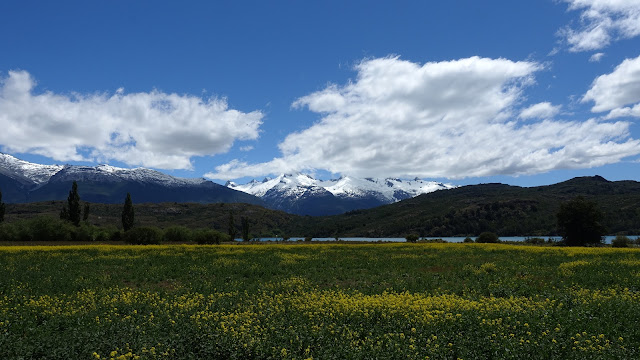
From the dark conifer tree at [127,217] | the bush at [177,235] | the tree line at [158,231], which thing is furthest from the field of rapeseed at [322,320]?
the dark conifer tree at [127,217]

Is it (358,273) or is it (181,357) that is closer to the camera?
(181,357)

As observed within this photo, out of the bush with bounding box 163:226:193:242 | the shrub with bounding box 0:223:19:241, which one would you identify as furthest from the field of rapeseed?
the bush with bounding box 163:226:193:242

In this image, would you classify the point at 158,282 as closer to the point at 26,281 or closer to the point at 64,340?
the point at 26,281

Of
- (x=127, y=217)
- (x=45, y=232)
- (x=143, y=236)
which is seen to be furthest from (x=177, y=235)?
(x=127, y=217)

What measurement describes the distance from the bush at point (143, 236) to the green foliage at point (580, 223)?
276 ft

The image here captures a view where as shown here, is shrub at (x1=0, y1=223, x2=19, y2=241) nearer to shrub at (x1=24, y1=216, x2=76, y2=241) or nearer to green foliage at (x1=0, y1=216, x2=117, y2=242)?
green foliage at (x1=0, y1=216, x2=117, y2=242)

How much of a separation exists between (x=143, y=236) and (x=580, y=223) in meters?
88.2

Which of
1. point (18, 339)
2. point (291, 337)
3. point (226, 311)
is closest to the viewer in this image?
point (291, 337)

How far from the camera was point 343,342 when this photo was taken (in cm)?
1124

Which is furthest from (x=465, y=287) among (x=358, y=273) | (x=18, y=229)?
(x=18, y=229)

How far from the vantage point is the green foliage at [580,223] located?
72.9 metres

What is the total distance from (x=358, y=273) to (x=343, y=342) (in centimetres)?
1847

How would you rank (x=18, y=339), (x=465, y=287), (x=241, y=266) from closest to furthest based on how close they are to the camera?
(x=18, y=339)
(x=465, y=287)
(x=241, y=266)

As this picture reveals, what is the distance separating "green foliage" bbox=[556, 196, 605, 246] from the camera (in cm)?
7294
